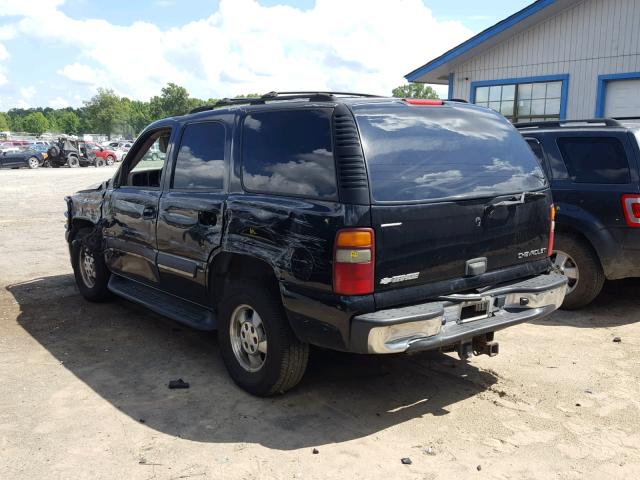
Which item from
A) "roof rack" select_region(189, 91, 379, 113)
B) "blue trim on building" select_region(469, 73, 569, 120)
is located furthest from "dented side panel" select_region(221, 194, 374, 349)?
"blue trim on building" select_region(469, 73, 569, 120)

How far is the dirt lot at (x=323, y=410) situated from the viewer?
332 centimetres

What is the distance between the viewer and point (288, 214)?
366cm

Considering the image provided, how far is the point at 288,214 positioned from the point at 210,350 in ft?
6.55

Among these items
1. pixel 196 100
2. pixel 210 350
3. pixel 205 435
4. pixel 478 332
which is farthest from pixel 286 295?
pixel 196 100

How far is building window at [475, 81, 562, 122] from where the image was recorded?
47.2 ft

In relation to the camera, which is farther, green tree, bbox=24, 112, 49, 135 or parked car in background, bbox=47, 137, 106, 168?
green tree, bbox=24, 112, 49, 135

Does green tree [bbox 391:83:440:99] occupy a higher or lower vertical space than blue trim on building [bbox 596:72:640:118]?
higher

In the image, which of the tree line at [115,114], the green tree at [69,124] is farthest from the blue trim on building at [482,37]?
the green tree at [69,124]

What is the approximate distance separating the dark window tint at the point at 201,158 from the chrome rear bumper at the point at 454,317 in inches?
65.7

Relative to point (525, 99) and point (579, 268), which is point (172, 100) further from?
point (579, 268)

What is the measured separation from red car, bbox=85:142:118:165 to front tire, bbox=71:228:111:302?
33419 millimetres

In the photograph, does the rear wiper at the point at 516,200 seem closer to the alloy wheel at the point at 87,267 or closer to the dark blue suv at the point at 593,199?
the dark blue suv at the point at 593,199

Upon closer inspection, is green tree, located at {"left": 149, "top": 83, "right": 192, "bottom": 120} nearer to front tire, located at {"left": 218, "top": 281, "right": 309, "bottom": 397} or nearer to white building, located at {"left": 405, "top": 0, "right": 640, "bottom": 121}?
white building, located at {"left": 405, "top": 0, "right": 640, "bottom": 121}

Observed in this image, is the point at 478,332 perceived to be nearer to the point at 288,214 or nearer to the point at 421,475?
the point at 421,475
